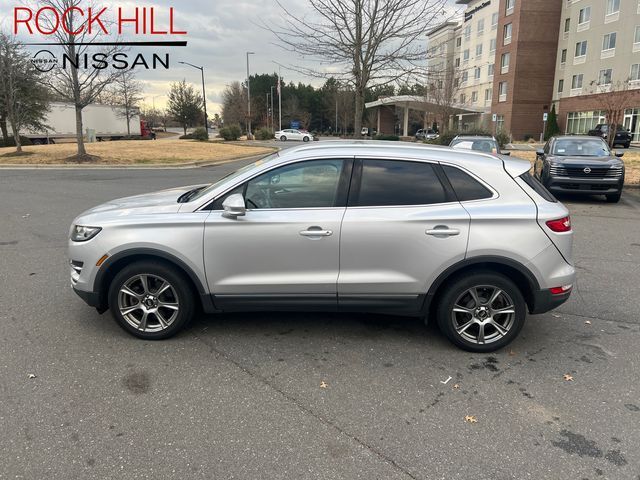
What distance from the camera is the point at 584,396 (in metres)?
3.36

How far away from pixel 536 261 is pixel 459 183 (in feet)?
2.79

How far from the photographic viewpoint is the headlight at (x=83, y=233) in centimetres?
400

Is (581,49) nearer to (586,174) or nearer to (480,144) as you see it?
(480,144)

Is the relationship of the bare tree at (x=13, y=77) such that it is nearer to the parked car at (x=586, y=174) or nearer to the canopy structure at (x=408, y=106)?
the canopy structure at (x=408, y=106)

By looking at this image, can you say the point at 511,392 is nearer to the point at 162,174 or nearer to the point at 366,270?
the point at 366,270

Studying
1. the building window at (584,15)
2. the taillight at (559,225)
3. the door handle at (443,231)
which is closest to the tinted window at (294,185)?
the door handle at (443,231)

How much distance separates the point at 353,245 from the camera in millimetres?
3816

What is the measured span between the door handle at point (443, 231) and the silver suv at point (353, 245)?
1 cm

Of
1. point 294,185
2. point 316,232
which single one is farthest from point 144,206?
point 316,232

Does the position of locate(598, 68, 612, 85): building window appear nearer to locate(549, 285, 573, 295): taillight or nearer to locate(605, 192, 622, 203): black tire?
locate(605, 192, 622, 203): black tire

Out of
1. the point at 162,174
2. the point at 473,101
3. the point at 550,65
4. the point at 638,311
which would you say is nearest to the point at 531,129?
the point at 550,65

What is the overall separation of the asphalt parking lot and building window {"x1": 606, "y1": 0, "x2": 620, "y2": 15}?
50216 mm

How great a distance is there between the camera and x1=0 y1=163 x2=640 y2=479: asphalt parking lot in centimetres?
268

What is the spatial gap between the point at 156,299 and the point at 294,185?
A: 1.49 m
